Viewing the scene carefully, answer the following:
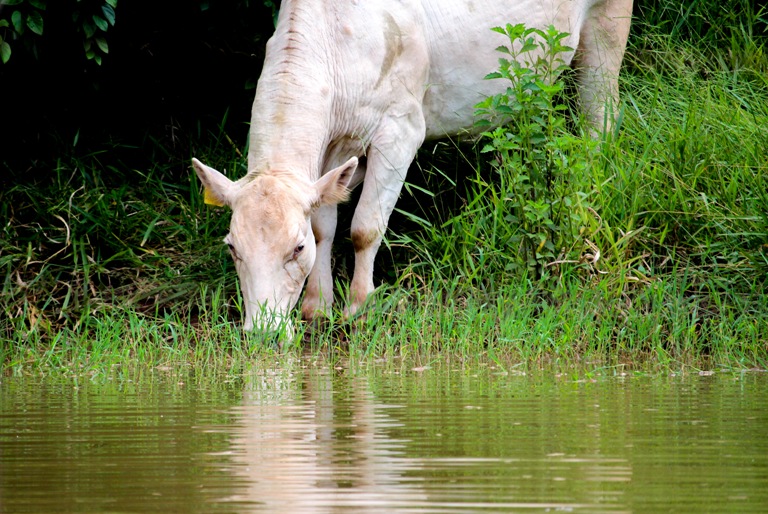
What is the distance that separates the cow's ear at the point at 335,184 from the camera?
6410mm

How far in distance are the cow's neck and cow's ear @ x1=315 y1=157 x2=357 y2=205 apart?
20cm

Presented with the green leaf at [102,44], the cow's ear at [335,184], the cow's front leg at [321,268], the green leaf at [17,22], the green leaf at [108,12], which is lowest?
the cow's front leg at [321,268]

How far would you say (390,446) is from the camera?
135 inches

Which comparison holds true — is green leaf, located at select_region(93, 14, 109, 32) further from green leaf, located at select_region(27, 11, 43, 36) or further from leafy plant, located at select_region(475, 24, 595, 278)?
leafy plant, located at select_region(475, 24, 595, 278)

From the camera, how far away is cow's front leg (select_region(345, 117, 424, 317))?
7121mm

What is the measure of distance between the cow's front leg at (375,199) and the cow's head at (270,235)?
2.33 feet

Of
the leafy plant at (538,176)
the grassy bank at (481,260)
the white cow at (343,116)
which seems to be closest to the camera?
the grassy bank at (481,260)

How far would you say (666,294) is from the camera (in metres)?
6.50

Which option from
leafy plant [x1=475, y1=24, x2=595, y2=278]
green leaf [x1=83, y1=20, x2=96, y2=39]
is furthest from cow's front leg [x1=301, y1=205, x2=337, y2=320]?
green leaf [x1=83, y1=20, x2=96, y2=39]

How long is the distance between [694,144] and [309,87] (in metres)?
2.37

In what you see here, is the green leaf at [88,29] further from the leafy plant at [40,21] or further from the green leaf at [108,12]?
the green leaf at [108,12]

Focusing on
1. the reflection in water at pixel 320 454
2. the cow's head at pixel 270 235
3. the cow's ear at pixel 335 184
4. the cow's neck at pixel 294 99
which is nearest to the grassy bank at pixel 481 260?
the cow's head at pixel 270 235

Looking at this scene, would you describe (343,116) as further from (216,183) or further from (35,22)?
(35,22)

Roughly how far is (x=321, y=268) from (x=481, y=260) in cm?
99
